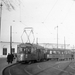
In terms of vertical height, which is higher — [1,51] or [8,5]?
[8,5]

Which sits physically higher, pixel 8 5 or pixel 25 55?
pixel 8 5

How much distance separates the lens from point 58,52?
4659 centimetres

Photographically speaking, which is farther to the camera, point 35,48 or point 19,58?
point 35,48

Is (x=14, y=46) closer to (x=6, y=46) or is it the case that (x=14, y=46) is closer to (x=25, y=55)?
(x=6, y=46)

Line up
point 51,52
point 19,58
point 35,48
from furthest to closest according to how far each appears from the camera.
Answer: point 51,52 → point 35,48 → point 19,58

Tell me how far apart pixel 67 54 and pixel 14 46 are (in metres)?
20.3

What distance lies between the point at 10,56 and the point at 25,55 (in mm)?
2162

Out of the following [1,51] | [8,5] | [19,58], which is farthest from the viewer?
[1,51]

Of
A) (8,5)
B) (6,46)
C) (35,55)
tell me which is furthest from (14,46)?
(8,5)

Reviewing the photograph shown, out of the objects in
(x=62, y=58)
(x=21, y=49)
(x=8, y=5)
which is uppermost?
(x=8, y=5)

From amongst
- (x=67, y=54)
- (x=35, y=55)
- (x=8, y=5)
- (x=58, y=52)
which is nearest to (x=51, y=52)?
(x=58, y=52)

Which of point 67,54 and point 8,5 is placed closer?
point 8,5

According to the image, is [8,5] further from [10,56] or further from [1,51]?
[1,51]

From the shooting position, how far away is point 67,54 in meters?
50.9
